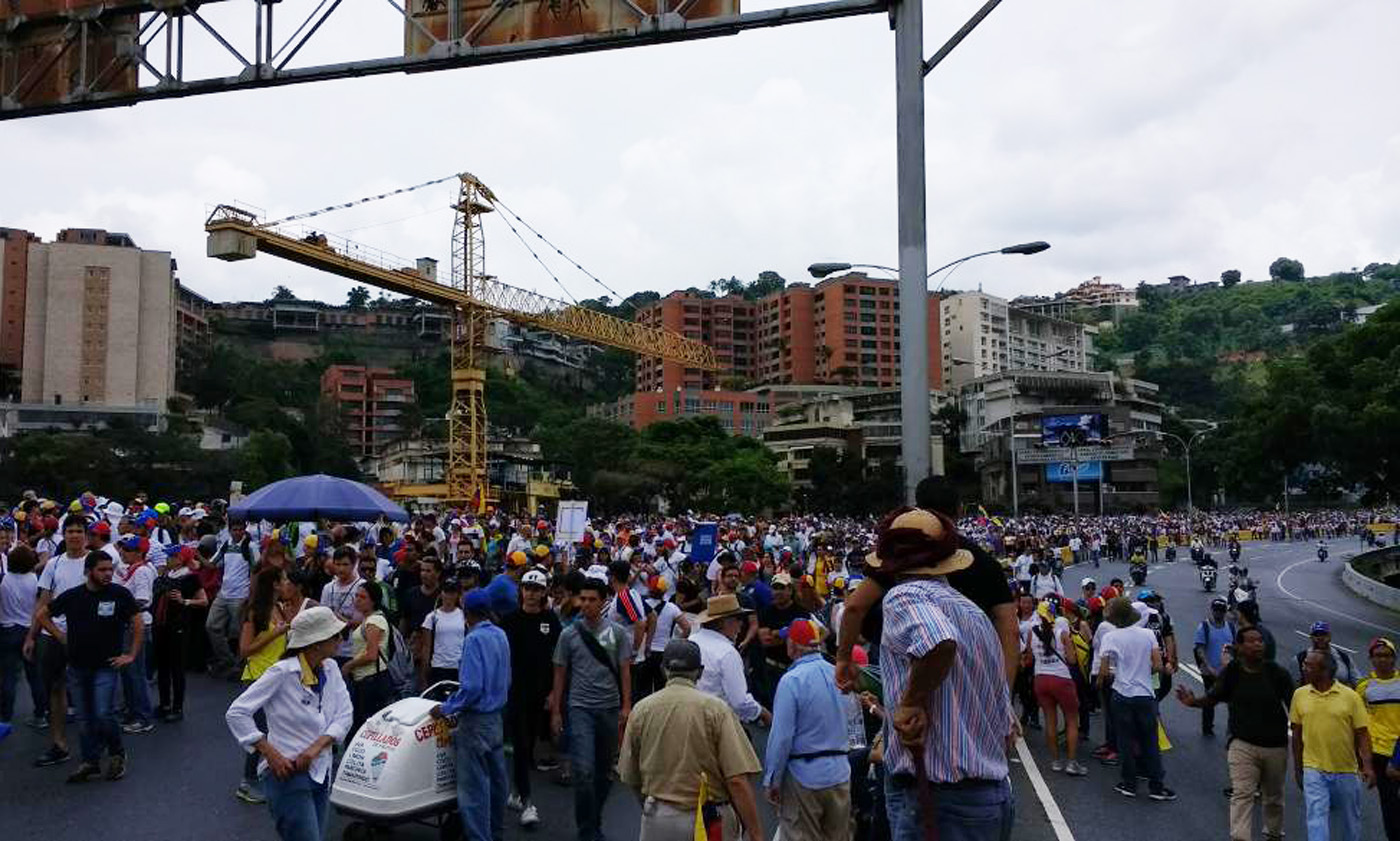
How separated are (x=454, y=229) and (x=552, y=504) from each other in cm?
2153

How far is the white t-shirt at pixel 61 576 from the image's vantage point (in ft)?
28.8

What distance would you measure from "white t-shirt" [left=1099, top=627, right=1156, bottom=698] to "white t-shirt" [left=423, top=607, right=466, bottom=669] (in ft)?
17.9

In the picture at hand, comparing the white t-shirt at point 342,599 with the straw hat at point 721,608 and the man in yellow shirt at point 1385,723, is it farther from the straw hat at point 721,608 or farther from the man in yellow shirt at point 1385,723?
the man in yellow shirt at point 1385,723

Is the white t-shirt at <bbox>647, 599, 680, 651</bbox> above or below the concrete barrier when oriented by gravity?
above

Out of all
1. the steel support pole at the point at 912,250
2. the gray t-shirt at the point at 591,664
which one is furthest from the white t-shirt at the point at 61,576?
the steel support pole at the point at 912,250

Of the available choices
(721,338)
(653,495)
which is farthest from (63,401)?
(721,338)

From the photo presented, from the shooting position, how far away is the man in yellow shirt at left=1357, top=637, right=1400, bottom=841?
6965mm

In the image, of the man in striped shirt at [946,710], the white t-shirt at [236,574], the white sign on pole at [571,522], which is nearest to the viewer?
the man in striped shirt at [946,710]

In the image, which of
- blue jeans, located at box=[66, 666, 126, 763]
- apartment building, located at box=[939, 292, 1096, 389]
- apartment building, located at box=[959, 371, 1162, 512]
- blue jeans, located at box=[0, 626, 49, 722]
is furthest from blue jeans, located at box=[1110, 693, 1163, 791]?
apartment building, located at box=[939, 292, 1096, 389]

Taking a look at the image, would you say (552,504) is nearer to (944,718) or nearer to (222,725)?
(222,725)

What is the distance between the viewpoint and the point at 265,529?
54.2 ft

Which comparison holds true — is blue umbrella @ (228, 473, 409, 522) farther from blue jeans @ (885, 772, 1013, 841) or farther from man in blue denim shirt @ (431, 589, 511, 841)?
blue jeans @ (885, 772, 1013, 841)

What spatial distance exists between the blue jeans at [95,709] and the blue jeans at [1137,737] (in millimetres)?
7995

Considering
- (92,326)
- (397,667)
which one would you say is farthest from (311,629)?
(92,326)
